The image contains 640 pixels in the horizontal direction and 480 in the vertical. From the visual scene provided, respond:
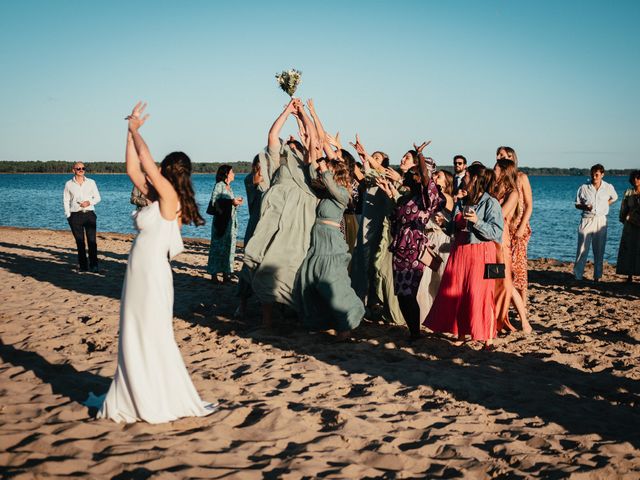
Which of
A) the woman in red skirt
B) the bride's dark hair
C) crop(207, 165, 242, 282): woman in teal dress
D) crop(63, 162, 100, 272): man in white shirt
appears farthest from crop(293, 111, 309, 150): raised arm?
crop(63, 162, 100, 272): man in white shirt

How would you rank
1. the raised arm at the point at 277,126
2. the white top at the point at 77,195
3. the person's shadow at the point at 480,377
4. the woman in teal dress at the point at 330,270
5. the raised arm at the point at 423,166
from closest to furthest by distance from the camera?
the person's shadow at the point at 480,377, the raised arm at the point at 423,166, the raised arm at the point at 277,126, the woman in teal dress at the point at 330,270, the white top at the point at 77,195

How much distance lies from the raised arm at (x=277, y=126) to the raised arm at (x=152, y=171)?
2.53 m

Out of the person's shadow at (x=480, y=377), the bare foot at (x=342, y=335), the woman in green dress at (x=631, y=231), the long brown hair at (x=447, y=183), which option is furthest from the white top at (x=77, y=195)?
the woman in green dress at (x=631, y=231)

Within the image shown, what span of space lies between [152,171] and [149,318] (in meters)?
0.99

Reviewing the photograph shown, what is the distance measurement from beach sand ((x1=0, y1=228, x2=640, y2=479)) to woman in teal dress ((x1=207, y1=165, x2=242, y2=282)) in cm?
214

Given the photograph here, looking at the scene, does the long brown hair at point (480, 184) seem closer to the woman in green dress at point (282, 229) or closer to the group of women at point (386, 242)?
the group of women at point (386, 242)

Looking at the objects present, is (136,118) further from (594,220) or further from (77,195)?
(594,220)

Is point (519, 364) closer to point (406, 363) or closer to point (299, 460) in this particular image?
point (406, 363)

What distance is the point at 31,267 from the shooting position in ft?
41.2

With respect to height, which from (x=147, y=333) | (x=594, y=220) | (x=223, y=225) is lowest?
(x=147, y=333)

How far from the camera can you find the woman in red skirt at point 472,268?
6.52 m

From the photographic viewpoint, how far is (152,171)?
4004 mm

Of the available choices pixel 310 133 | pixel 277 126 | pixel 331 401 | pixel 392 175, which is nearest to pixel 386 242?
pixel 392 175

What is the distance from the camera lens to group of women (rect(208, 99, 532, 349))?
6.65m
